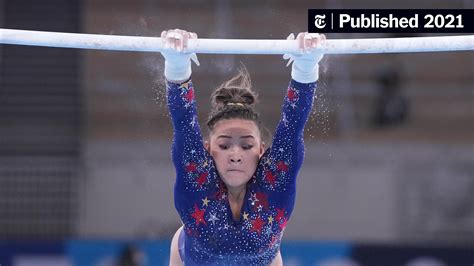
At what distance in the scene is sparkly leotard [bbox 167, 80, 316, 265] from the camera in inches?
127

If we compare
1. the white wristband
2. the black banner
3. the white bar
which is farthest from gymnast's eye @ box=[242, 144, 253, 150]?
the black banner

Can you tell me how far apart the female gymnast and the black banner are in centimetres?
34

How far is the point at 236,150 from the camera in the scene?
3.28 meters

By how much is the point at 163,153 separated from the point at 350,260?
6.19ft

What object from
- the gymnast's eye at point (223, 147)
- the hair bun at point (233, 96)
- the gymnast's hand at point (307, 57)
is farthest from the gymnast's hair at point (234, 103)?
the gymnast's hand at point (307, 57)

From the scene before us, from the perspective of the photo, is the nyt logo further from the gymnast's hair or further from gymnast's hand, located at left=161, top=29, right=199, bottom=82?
gymnast's hand, located at left=161, top=29, right=199, bottom=82

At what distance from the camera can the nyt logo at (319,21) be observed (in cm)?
351

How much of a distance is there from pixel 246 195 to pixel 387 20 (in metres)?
0.93

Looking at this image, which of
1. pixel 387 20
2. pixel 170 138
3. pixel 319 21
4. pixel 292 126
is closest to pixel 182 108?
pixel 292 126

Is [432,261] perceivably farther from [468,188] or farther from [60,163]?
[60,163]

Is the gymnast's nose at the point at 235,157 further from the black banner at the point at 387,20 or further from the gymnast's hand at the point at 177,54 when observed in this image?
the black banner at the point at 387,20

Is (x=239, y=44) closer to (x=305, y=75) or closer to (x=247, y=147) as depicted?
(x=305, y=75)

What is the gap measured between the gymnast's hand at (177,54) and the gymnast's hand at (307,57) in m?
0.38

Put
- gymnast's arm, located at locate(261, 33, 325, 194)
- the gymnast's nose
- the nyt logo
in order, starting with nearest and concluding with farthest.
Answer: gymnast's arm, located at locate(261, 33, 325, 194)
the gymnast's nose
the nyt logo
